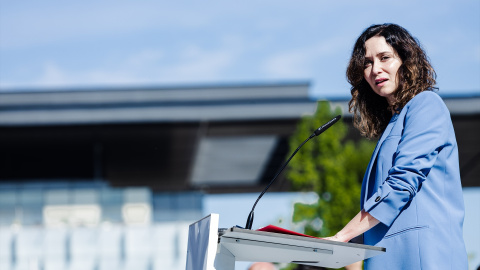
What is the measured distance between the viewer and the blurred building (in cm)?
2398

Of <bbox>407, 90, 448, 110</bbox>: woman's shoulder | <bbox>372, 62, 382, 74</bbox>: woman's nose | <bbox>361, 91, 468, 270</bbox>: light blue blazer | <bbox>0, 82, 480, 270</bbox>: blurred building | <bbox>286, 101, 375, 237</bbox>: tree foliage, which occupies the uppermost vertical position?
<bbox>0, 82, 480, 270</bbox>: blurred building

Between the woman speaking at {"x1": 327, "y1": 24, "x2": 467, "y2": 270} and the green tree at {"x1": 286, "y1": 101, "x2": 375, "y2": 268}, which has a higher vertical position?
the green tree at {"x1": 286, "y1": 101, "x2": 375, "y2": 268}

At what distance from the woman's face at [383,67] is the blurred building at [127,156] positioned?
62.9 ft

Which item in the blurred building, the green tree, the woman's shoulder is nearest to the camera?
the woman's shoulder

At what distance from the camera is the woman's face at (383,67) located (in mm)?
3107

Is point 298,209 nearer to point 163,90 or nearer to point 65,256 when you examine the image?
point 163,90

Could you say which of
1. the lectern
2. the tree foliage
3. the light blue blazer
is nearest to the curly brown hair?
the light blue blazer

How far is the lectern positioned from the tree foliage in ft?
48.4

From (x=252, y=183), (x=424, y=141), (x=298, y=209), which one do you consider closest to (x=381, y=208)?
(x=424, y=141)

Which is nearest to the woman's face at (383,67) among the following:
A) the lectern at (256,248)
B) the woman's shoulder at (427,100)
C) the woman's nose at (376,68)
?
the woman's nose at (376,68)

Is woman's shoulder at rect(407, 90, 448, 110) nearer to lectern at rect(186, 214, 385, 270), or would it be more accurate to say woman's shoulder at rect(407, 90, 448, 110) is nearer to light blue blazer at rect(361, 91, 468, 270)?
light blue blazer at rect(361, 91, 468, 270)

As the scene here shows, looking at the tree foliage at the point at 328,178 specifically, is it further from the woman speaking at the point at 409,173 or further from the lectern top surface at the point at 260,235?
the lectern top surface at the point at 260,235

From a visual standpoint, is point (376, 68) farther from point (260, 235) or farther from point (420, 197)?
point (260, 235)

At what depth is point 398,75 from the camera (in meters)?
3.11
